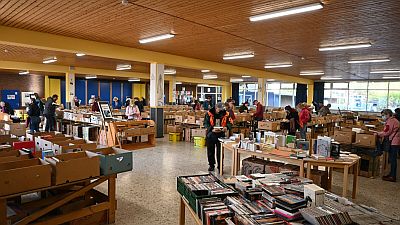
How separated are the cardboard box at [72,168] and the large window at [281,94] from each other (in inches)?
863

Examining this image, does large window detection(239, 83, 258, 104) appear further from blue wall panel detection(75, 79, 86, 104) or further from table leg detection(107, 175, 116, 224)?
table leg detection(107, 175, 116, 224)

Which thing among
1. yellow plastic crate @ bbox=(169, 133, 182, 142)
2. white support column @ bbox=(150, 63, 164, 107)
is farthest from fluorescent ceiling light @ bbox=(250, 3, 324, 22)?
yellow plastic crate @ bbox=(169, 133, 182, 142)

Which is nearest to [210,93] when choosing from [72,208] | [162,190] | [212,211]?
[162,190]

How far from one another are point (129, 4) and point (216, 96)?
2416 centimetres

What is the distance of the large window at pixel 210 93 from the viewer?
28394 mm

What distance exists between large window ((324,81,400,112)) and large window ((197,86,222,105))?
10.6m

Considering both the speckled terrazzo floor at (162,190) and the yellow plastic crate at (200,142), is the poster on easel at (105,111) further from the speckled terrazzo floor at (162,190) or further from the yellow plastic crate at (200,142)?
the yellow plastic crate at (200,142)

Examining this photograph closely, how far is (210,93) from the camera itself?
28938 millimetres

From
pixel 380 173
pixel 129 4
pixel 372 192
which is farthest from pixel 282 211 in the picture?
pixel 380 173

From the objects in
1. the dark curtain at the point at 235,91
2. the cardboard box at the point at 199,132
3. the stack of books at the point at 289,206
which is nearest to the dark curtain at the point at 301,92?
the dark curtain at the point at 235,91

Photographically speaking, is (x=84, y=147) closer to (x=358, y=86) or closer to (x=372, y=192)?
(x=372, y=192)

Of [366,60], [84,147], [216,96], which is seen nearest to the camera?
[84,147]

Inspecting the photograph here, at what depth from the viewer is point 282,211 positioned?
2.18 m

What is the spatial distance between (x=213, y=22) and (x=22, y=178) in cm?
458
